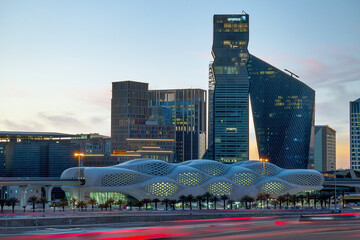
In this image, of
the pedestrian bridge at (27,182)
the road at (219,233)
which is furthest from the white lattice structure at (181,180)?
the road at (219,233)

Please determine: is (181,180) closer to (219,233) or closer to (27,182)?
(27,182)

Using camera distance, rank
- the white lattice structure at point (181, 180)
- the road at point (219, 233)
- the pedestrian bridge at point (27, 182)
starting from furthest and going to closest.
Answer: the white lattice structure at point (181, 180) → the pedestrian bridge at point (27, 182) → the road at point (219, 233)

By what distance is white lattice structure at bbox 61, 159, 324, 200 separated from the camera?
173 m

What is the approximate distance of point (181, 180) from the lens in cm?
18238

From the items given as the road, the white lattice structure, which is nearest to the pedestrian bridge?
the white lattice structure

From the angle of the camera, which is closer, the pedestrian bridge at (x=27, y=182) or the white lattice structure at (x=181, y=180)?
the pedestrian bridge at (x=27, y=182)

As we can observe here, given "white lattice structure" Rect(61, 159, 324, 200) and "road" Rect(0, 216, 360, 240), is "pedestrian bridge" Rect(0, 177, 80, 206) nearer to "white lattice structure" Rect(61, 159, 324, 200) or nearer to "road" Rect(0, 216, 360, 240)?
"white lattice structure" Rect(61, 159, 324, 200)

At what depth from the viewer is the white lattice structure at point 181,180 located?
566 feet

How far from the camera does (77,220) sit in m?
81.6

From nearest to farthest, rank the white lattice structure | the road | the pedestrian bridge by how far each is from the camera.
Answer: the road
the pedestrian bridge
the white lattice structure

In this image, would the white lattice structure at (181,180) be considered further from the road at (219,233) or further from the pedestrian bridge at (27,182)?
the road at (219,233)

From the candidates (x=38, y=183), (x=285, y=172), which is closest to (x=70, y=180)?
(x=38, y=183)

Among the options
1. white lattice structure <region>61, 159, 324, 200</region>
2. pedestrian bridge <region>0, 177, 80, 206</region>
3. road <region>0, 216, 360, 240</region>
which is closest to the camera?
road <region>0, 216, 360, 240</region>

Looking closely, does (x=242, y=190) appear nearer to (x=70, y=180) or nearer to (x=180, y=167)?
(x=180, y=167)
